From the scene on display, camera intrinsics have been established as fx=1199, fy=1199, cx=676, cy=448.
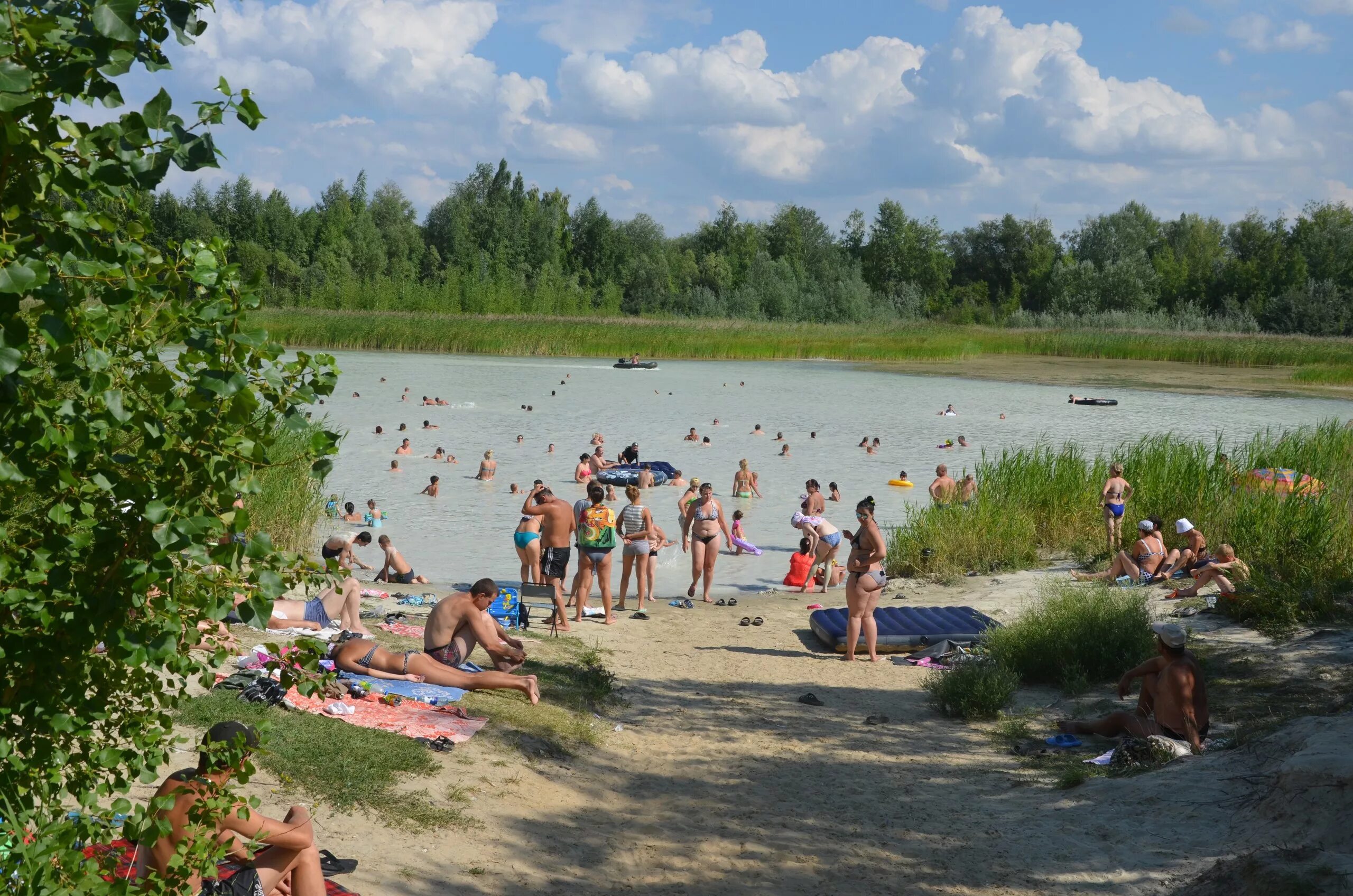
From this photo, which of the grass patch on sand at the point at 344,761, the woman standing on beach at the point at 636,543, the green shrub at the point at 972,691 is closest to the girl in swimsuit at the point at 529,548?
the woman standing on beach at the point at 636,543

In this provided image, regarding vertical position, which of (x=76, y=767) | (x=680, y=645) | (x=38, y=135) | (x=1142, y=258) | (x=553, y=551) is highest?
(x=1142, y=258)

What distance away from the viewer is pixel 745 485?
1997 centimetres

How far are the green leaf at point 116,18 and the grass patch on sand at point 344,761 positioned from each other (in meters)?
4.27

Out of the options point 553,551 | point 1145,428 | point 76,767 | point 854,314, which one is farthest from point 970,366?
point 76,767

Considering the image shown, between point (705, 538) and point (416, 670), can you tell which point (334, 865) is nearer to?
point (416, 670)

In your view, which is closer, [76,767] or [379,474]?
[76,767]

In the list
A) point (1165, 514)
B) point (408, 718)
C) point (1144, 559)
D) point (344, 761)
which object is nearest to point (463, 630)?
point (408, 718)

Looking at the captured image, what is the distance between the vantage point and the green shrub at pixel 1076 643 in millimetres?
9688

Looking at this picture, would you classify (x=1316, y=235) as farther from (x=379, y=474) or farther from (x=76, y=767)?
→ (x=76, y=767)

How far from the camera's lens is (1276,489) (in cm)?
1364

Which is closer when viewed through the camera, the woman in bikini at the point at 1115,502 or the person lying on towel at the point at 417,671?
the person lying on towel at the point at 417,671

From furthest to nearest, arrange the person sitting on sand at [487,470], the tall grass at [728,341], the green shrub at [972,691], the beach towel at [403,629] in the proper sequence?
the tall grass at [728,341], the person sitting on sand at [487,470], the beach towel at [403,629], the green shrub at [972,691]

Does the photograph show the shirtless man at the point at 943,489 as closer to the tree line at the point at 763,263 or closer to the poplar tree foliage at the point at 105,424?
the poplar tree foliage at the point at 105,424

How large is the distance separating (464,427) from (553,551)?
16.3 m
